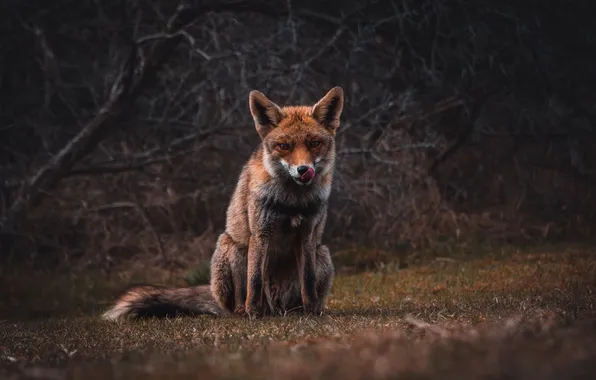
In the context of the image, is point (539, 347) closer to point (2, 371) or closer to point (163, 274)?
point (2, 371)

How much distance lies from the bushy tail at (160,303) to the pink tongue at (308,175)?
5.91 ft

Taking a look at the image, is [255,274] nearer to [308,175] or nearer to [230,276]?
[230,276]

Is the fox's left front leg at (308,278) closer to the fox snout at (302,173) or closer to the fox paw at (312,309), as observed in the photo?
the fox paw at (312,309)

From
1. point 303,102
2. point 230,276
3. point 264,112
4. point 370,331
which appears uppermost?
point 303,102

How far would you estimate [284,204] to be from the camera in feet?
23.2

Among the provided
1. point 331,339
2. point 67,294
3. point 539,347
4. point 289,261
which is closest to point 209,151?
point 67,294

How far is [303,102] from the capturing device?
42.8 ft

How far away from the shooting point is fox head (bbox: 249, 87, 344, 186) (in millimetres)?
6855

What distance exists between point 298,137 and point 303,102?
6.17 meters

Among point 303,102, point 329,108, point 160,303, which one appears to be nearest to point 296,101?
point 303,102

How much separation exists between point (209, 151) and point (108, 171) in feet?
6.03

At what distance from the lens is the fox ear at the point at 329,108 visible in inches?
A: 288

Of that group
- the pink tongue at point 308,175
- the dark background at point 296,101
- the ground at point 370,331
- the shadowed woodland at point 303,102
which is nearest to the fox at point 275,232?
the pink tongue at point 308,175

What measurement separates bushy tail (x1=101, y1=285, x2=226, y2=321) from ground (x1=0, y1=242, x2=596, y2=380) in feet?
0.83
